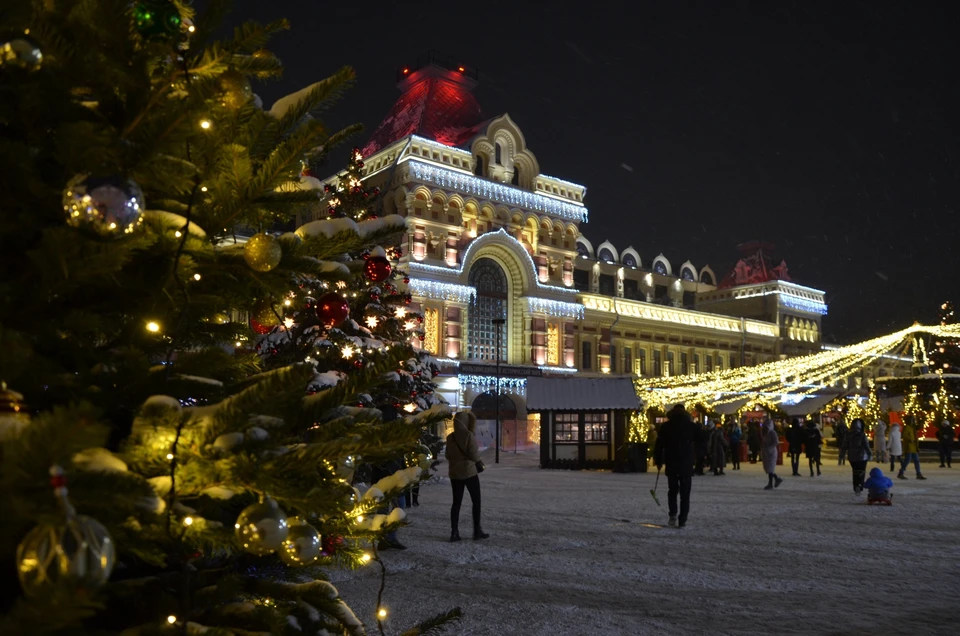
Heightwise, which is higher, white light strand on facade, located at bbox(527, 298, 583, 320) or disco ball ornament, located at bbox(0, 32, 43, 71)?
white light strand on facade, located at bbox(527, 298, 583, 320)

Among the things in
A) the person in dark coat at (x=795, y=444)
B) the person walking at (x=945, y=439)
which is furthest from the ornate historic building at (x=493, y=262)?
the person walking at (x=945, y=439)

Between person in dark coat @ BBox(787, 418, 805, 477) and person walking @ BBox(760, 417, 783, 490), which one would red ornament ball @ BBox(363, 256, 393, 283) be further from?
person in dark coat @ BBox(787, 418, 805, 477)

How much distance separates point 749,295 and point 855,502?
5088cm

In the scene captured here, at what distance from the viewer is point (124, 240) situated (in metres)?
1.75

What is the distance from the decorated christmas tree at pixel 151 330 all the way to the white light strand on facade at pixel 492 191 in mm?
36807

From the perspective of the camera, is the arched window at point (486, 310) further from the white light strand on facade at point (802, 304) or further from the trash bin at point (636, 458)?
the white light strand on facade at point (802, 304)

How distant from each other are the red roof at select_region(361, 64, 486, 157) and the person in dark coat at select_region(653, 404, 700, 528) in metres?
32.4

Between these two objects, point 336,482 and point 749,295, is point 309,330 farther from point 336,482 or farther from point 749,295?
point 749,295

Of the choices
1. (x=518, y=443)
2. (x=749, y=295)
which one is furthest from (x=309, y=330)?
(x=749, y=295)

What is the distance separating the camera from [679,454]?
10805 mm

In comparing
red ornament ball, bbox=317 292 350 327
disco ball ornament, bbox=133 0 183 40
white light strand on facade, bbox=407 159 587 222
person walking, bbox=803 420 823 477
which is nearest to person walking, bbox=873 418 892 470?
person walking, bbox=803 420 823 477

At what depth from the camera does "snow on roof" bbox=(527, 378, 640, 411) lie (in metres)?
24.2

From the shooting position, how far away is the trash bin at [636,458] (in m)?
24.1

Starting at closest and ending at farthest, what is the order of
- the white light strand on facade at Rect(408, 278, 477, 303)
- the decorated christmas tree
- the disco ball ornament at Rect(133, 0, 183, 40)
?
the decorated christmas tree → the disco ball ornament at Rect(133, 0, 183, 40) → the white light strand on facade at Rect(408, 278, 477, 303)
